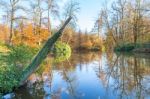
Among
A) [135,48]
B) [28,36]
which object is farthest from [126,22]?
[28,36]

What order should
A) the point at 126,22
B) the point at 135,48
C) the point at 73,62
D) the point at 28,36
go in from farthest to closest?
1. the point at 126,22
2. the point at 135,48
3. the point at 28,36
4. the point at 73,62

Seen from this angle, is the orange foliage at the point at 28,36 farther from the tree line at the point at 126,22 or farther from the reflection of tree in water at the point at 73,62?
the tree line at the point at 126,22

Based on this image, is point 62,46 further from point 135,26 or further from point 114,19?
point 114,19

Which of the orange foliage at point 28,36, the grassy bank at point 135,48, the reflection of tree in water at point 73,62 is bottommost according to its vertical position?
the reflection of tree in water at point 73,62

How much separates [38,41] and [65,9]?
14.4 metres

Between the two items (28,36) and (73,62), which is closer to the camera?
(73,62)

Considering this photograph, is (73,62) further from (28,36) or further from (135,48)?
(135,48)

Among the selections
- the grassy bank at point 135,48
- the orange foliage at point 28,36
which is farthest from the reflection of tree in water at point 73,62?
the grassy bank at point 135,48

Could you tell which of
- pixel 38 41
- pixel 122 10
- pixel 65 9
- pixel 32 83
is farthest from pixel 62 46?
pixel 32 83

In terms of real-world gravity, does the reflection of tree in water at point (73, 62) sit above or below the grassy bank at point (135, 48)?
below

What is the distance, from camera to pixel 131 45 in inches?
1673

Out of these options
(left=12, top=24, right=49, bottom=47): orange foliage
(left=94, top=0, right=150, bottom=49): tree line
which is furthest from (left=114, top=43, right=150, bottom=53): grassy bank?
(left=12, top=24, right=49, bottom=47): orange foliage

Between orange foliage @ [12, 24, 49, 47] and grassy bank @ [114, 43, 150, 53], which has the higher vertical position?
orange foliage @ [12, 24, 49, 47]

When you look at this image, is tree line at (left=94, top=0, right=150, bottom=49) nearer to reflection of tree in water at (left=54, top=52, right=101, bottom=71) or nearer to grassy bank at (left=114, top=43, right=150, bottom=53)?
grassy bank at (left=114, top=43, right=150, bottom=53)
